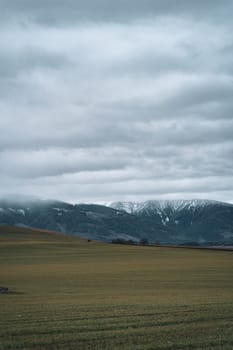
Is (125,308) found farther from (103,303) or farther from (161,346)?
(161,346)

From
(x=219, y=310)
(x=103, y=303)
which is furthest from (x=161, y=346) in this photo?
(x=103, y=303)

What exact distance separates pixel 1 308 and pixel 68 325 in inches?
393

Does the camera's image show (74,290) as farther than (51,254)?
No

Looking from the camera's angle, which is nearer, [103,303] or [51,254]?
[103,303]

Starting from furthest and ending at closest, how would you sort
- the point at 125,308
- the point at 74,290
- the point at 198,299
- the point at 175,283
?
1. the point at 175,283
2. the point at 74,290
3. the point at 198,299
4. the point at 125,308

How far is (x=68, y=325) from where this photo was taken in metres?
23.0

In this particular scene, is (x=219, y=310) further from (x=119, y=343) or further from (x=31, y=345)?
(x=31, y=345)

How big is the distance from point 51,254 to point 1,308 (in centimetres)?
8750

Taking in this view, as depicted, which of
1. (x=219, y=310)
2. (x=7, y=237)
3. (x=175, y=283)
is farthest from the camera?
(x=7, y=237)

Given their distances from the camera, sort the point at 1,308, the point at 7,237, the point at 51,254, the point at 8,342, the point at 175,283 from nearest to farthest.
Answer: the point at 8,342 < the point at 1,308 < the point at 175,283 < the point at 51,254 < the point at 7,237

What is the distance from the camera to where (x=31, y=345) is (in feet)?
60.9

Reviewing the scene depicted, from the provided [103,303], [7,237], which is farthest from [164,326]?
[7,237]

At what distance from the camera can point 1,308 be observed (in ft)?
103

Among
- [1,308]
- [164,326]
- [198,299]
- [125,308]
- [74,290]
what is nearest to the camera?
[164,326]
